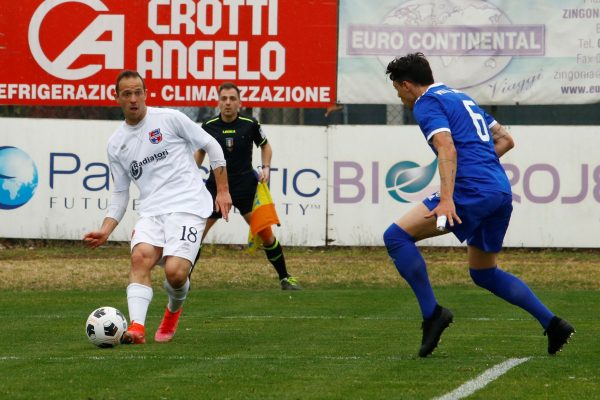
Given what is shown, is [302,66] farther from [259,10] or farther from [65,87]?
[65,87]

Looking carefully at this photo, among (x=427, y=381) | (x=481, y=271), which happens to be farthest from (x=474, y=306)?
(x=427, y=381)

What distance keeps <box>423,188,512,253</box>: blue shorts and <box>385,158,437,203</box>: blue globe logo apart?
31.7 feet

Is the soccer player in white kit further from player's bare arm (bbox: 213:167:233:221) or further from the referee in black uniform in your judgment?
the referee in black uniform

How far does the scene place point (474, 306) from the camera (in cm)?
1288

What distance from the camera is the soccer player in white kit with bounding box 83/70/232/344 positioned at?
9.25m

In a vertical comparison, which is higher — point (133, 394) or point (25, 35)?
point (25, 35)

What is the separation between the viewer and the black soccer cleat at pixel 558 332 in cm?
824

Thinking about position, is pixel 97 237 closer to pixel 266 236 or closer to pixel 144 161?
pixel 144 161

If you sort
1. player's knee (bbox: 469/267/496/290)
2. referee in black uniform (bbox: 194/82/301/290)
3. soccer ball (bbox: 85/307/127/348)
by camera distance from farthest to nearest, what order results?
1. referee in black uniform (bbox: 194/82/301/290)
2. soccer ball (bbox: 85/307/127/348)
3. player's knee (bbox: 469/267/496/290)

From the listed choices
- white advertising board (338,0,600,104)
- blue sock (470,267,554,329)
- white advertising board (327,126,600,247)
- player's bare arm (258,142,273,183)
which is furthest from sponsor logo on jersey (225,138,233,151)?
blue sock (470,267,554,329)

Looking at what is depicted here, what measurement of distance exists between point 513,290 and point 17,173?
1111 cm

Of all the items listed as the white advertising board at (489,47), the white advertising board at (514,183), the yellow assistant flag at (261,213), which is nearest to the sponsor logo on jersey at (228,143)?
the yellow assistant flag at (261,213)

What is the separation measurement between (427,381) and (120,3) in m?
12.5

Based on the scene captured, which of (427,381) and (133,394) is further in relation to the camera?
(427,381)
